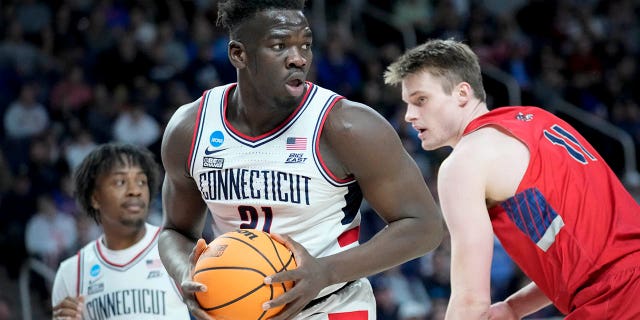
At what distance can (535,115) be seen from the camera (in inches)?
134

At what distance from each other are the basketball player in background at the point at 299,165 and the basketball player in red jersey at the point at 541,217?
11.6 inches

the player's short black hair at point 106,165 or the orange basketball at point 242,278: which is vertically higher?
the player's short black hair at point 106,165

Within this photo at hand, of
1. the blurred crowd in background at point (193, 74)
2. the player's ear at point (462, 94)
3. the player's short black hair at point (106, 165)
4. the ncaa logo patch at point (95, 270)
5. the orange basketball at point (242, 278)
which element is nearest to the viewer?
the orange basketball at point (242, 278)

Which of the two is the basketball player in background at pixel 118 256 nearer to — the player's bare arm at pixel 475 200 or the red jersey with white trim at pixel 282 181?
the red jersey with white trim at pixel 282 181

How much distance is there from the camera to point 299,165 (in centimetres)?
353

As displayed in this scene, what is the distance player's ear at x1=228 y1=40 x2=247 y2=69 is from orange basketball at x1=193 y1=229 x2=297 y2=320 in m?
0.80

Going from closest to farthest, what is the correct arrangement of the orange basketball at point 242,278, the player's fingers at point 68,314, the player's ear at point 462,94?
the orange basketball at point 242,278
the player's ear at point 462,94
the player's fingers at point 68,314

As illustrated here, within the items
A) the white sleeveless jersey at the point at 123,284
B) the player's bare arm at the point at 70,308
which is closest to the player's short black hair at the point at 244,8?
the white sleeveless jersey at the point at 123,284

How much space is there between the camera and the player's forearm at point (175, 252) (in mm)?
3609

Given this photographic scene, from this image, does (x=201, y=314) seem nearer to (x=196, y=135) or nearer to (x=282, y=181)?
(x=282, y=181)

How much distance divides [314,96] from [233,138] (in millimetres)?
368

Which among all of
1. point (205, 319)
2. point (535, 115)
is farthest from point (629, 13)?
point (205, 319)

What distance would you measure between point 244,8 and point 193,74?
22.9 feet

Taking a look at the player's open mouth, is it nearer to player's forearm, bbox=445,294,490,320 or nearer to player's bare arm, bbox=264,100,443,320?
player's bare arm, bbox=264,100,443,320
